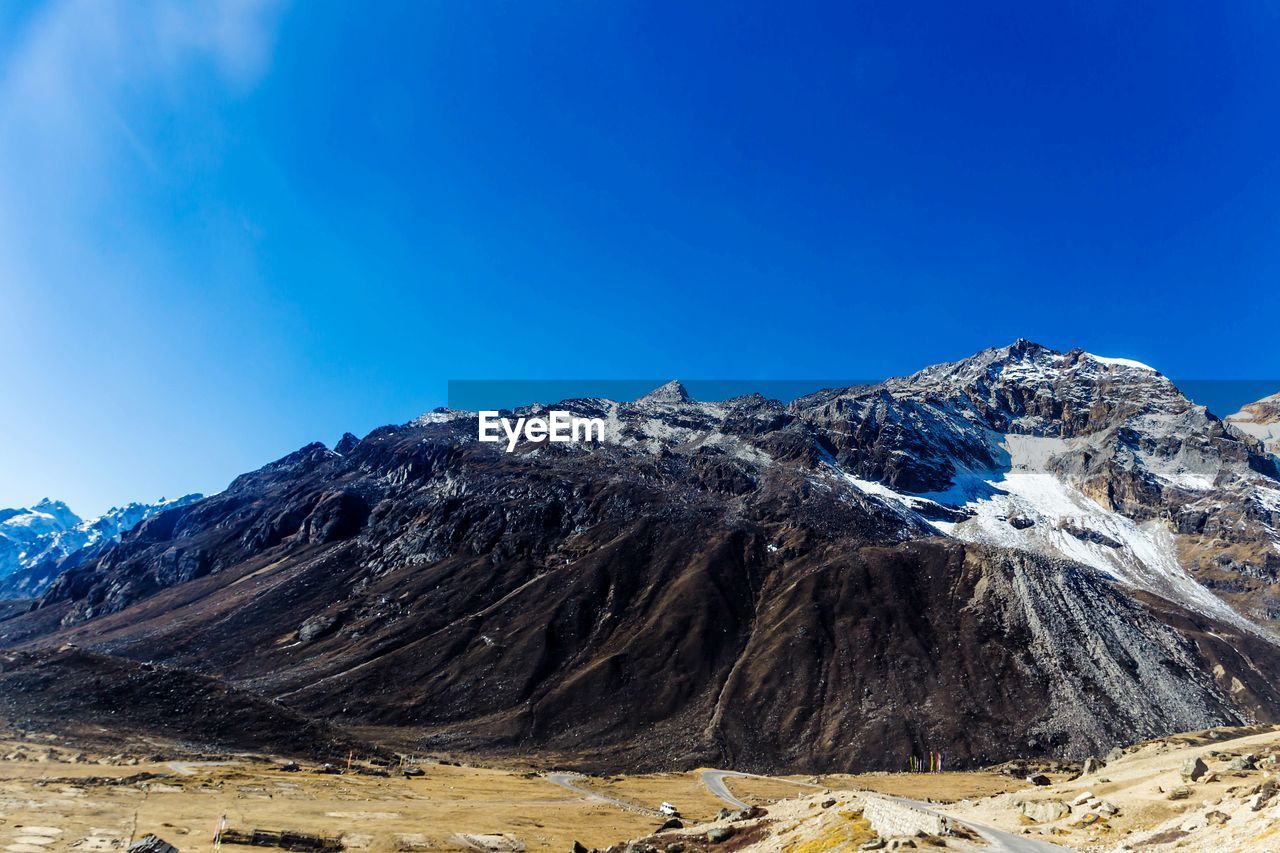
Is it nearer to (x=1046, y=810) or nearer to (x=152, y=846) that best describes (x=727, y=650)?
(x=1046, y=810)

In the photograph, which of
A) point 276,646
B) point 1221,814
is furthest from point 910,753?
point 276,646

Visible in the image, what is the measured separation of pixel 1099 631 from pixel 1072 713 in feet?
112

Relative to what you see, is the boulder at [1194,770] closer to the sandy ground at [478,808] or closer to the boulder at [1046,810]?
the sandy ground at [478,808]

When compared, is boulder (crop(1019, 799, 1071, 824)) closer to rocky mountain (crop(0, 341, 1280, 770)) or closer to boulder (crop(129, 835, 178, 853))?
boulder (crop(129, 835, 178, 853))

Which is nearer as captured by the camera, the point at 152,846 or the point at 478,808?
the point at 152,846

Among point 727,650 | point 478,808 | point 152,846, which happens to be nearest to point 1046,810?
point 478,808

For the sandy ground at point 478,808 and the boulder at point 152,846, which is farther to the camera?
the boulder at point 152,846

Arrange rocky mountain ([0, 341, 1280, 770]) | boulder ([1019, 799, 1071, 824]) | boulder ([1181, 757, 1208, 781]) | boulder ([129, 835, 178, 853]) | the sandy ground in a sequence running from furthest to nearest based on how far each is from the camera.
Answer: rocky mountain ([0, 341, 1280, 770])
boulder ([1181, 757, 1208, 781])
boulder ([1019, 799, 1071, 824])
boulder ([129, 835, 178, 853])
the sandy ground

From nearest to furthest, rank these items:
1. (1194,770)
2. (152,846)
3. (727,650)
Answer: (152,846)
(1194,770)
(727,650)

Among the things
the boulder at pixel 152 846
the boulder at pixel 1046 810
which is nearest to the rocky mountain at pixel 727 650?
the boulder at pixel 1046 810

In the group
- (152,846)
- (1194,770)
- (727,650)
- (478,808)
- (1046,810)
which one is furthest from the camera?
(727,650)

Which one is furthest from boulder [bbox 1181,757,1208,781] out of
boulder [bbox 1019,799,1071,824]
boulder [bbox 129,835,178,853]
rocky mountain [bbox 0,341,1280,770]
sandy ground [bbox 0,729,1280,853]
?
rocky mountain [bbox 0,341,1280,770]

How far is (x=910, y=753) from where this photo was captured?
124375 mm

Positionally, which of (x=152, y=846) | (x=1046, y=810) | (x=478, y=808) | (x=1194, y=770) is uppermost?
(x=1194, y=770)
